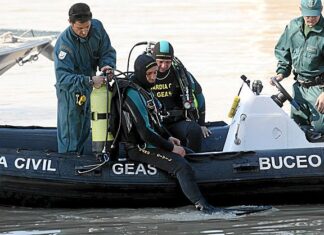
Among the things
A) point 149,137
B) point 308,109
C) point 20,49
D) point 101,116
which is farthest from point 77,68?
point 20,49

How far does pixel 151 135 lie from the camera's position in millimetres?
8477

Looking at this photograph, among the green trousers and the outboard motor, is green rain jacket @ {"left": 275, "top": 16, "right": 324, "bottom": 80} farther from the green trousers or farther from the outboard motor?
the outboard motor

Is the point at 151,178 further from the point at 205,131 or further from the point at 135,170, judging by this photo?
the point at 205,131

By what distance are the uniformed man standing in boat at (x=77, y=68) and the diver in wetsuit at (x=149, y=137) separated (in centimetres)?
36

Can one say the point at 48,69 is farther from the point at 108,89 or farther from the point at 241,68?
the point at 108,89

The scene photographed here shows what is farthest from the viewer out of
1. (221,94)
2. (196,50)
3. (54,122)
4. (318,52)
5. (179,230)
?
(196,50)

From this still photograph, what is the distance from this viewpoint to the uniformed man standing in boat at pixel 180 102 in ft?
30.1

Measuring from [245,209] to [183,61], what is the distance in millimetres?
8448

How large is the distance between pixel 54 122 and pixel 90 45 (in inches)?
144

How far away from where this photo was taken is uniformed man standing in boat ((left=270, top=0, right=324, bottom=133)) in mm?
9367

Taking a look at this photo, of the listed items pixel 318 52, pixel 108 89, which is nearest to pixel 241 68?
pixel 318 52

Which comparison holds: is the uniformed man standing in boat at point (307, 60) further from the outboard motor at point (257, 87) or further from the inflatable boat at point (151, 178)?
the inflatable boat at point (151, 178)

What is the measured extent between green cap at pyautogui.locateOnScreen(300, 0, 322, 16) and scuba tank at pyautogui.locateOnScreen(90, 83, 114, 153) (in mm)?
1774

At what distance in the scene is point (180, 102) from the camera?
9.29 m
